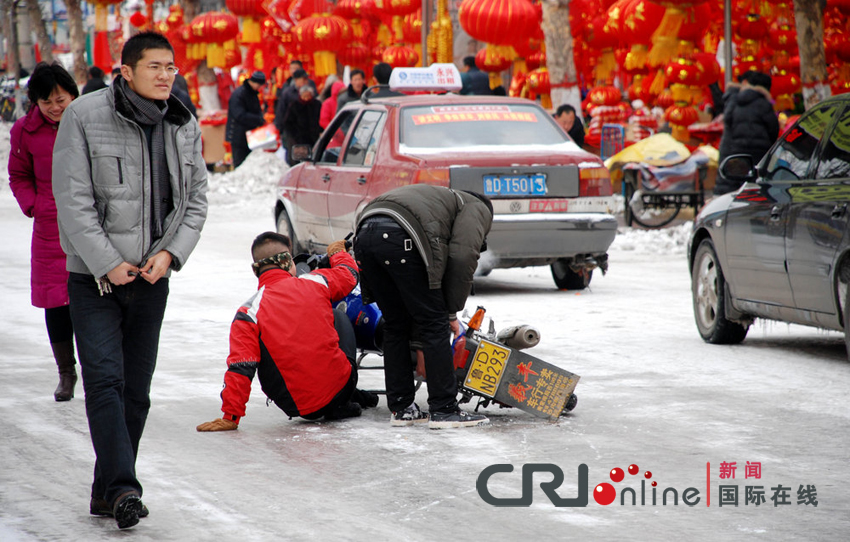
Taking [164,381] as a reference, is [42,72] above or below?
above

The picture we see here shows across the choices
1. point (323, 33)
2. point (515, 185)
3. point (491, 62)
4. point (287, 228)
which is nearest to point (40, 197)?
point (515, 185)

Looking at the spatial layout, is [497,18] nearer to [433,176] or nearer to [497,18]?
[497,18]

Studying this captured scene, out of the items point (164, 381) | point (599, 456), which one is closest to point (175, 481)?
point (599, 456)

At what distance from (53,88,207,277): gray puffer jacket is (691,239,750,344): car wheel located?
502 cm

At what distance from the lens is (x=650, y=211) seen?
18469mm

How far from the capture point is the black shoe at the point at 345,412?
6375 millimetres

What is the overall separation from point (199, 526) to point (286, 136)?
17229 millimetres

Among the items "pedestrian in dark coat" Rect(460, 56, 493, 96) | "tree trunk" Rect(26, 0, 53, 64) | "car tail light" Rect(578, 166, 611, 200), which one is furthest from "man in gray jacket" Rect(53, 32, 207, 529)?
"tree trunk" Rect(26, 0, 53, 64)

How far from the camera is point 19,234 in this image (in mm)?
17422

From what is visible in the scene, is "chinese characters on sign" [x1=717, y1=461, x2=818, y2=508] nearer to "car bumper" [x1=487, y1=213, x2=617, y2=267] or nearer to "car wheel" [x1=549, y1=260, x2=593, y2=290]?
"car bumper" [x1=487, y1=213, x2=617, y2=267]

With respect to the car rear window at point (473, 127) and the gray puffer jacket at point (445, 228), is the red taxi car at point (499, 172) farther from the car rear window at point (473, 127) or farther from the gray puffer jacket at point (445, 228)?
the gray puffer jacket at point (445, 228)

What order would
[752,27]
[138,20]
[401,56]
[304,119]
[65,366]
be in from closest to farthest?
[65,366], [752,27], [304,119], [401,56], [138,20]

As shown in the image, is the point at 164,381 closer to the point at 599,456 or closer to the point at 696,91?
the point at 599,456

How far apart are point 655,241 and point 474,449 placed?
10.6 m
